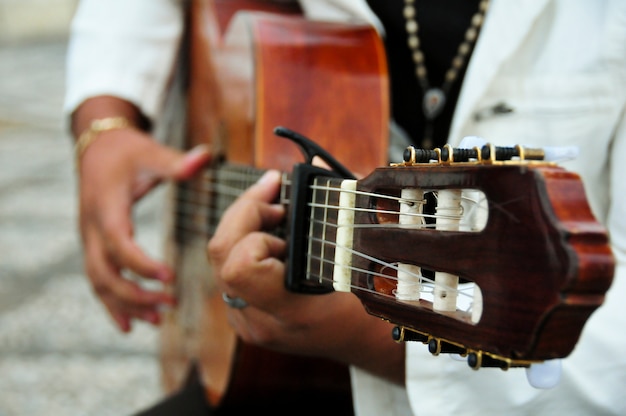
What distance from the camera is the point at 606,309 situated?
2.23ft

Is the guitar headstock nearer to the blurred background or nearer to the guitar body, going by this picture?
the guitar body

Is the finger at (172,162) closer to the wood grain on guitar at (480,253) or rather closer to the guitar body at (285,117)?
the guitar body at (285,117)

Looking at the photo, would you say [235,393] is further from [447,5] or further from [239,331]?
[447,5]

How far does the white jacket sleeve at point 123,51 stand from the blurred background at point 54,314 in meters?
0.68

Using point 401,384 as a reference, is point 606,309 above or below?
above

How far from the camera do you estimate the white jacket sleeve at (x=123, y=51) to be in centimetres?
130

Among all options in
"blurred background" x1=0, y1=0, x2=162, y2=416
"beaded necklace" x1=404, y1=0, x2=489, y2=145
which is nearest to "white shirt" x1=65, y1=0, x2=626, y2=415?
"beaded necklace" x1=404, y1=0, x2=489, y2=145

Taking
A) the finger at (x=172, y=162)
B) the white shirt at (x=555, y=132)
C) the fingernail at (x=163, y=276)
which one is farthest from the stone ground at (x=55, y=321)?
the white shirt at (x=555, y=132)

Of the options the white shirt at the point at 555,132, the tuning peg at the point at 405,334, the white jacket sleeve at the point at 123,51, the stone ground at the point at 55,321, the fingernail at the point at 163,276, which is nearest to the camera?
the tuning peg at the point at 405,334

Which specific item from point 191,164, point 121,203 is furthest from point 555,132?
point 121,203

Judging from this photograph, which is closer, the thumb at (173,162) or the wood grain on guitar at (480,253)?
the wood grain on guitar at (480,253)

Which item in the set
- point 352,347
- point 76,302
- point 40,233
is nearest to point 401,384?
point 352,347

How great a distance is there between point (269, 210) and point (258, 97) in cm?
25

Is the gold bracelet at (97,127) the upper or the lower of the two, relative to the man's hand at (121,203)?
upper
